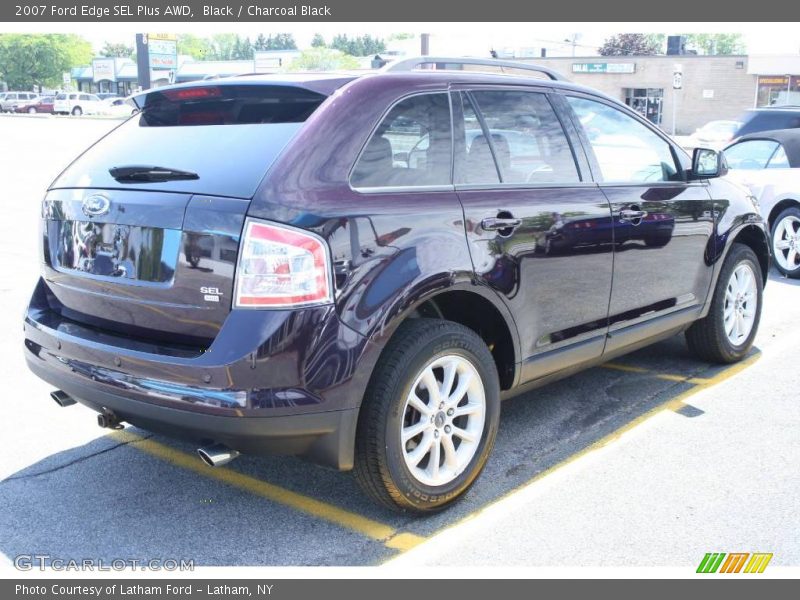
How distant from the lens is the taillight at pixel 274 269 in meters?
3.04

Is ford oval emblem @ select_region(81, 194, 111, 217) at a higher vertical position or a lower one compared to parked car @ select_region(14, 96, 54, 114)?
lower

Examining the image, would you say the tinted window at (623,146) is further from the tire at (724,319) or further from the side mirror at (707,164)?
the tire at (724,319)

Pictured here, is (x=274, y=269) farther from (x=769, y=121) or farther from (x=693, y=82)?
(x=693, y=82)

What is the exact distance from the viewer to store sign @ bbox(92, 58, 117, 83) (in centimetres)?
8631

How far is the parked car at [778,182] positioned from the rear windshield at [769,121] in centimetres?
154

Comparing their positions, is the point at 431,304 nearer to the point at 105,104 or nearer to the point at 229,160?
the point at 229,160

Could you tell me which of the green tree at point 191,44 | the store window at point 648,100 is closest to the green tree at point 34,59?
the green tree at point 191,44

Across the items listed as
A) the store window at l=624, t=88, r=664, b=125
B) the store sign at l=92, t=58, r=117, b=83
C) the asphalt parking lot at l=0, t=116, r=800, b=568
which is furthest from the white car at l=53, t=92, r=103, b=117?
the asphalt parking lot at l=0, t=116, r=800, b=568

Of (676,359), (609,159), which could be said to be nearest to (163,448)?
(609,159)

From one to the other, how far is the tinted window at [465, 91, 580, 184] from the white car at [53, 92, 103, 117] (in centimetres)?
6284

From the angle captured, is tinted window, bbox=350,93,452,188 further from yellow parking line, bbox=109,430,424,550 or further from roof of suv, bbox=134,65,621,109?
yellow parking line, bbox=109,430,424,550

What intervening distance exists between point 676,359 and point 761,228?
1.07 metres

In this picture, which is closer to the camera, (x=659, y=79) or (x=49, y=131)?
(x=49, y=131)

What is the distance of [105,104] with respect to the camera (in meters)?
61.9
